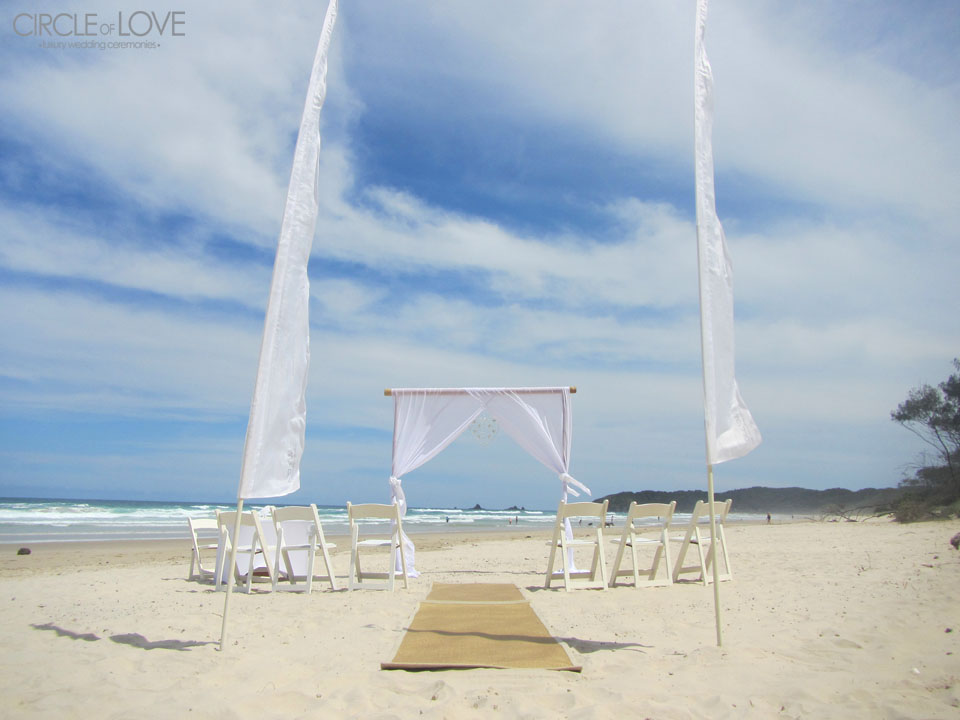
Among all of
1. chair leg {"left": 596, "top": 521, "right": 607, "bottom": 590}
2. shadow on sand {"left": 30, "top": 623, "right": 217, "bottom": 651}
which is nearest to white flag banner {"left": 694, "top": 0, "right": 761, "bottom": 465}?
chair leg {"left": 596, "top": 521, "right": 607, "bottom": 590}

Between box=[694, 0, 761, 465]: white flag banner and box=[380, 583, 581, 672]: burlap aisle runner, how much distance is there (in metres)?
1.59

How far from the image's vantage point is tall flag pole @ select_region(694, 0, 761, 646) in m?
3.98

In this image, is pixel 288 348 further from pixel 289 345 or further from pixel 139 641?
pixel 139 641

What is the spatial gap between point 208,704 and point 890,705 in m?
3.05

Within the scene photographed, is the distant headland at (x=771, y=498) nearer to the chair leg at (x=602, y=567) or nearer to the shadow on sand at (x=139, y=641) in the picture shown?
the chair leg at (x=602, y=567)

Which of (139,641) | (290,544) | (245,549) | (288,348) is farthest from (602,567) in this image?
(139,641)

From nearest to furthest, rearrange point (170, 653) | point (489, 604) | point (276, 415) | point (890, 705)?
point (890, 705), point (170, 653), point (276, 415), point (489, 604)

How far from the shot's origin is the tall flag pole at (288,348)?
3953mm

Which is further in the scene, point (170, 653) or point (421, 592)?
point (421, 592)

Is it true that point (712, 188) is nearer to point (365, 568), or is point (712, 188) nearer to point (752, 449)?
point (752, 449)

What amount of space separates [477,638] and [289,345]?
2.31 metres

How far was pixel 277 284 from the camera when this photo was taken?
412cm

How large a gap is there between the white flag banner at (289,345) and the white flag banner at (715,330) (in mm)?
2609

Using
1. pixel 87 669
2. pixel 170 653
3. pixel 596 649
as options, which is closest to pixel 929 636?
pixel 596 649
